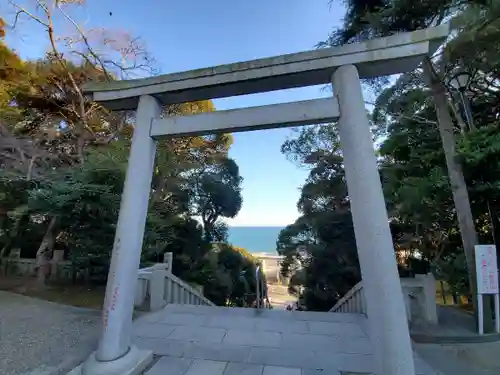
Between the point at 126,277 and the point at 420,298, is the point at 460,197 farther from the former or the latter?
the point at 126,277

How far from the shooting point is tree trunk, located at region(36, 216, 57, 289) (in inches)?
265

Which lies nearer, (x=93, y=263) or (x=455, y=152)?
(x=455, y=152)

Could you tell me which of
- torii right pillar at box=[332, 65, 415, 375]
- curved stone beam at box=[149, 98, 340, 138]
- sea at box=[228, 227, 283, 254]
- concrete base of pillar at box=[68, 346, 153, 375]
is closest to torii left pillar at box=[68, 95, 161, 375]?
concrete base of pillar at box=[68, 346, 153, 375]

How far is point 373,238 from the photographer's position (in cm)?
216

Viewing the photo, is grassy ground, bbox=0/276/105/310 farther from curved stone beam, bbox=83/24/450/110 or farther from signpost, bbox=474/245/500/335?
signpost, bbox=474/245/500/335

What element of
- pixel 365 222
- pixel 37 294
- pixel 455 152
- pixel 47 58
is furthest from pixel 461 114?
pixel 47 58

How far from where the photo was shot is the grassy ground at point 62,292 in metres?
5.49

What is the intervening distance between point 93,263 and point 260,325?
4.47 meters

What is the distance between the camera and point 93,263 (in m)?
6.26

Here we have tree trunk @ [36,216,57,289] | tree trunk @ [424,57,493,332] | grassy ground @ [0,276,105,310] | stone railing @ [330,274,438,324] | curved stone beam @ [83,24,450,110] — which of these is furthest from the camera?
tree trunk @ [36,216,57,289]

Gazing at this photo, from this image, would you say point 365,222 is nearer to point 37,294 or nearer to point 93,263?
point 93,263

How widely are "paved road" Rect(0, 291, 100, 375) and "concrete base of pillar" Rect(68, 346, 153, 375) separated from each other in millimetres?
402

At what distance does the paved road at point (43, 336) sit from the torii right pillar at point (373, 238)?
2.97m

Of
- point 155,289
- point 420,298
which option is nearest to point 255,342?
point 155,289
